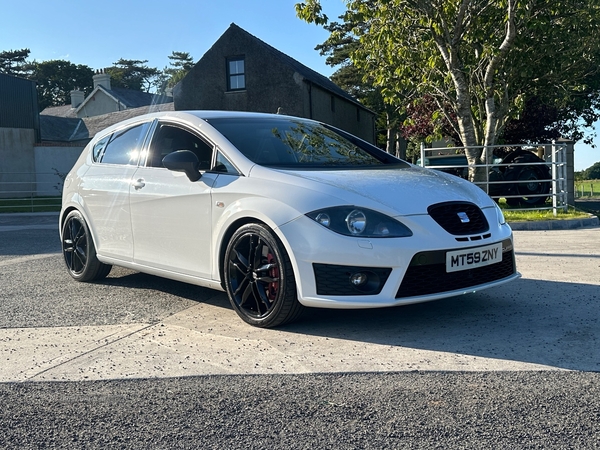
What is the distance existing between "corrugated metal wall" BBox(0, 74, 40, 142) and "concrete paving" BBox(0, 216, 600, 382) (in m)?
36.1

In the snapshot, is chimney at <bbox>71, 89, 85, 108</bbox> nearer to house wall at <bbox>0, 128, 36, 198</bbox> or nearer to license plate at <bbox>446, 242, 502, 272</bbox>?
house wall at <bbox>0, 128, 36, 198</bbox>

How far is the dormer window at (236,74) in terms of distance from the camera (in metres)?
29.5

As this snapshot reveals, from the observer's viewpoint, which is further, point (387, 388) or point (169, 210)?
point (169, 210)

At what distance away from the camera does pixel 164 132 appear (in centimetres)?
556

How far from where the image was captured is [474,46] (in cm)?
1603

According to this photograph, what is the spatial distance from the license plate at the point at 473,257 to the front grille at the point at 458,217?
0.42 ft

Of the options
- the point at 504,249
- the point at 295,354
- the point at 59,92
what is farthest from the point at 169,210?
the point at 59,92

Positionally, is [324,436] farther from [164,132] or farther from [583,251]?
[583,251]

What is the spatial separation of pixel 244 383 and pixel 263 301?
3.71 ft

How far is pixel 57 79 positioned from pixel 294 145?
82694mm

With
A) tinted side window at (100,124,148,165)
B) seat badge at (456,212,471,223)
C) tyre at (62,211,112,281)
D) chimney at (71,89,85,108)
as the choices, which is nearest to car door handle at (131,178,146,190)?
tinted side window at (100,124,148,165)

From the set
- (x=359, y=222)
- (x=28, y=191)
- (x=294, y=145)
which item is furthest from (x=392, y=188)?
(x=28, y=191)

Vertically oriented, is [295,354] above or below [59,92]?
below

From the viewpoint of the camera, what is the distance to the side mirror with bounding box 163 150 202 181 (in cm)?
480
